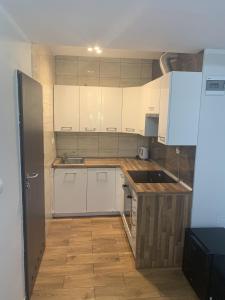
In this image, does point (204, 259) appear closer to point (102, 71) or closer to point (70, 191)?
point (70, 191)

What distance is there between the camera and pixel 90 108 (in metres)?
3.79

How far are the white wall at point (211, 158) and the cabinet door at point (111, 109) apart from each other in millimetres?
1743

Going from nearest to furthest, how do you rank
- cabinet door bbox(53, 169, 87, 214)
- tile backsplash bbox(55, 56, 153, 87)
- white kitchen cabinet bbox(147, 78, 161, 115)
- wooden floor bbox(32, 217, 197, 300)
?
1. wooden floor bbox(32, 217, 197, 300)
2. white kitchen cabinet bbox(147, 78, 161, 115)
3. cabinet door bbox(53, 169, 87, 214)
4. tile backsplash bbox(55, 56, 153, 87)

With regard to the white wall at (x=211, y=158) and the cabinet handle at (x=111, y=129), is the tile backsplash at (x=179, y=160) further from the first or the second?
the cabinet handle at (x=111, y=129)

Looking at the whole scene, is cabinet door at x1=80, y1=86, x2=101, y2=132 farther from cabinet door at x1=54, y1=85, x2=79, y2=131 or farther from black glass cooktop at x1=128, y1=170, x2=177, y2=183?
black glass cooktop at x1=128, y1=170, x2=177, y2=183

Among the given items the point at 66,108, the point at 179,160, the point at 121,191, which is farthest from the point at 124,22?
the point at 121,191

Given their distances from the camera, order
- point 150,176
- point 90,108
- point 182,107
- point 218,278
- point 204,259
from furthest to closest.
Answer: point 90,108, point 150,176, point 182,107, point 204,259, point 218,278

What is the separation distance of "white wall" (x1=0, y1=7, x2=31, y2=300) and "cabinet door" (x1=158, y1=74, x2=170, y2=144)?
135cm

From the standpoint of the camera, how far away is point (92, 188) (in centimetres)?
368

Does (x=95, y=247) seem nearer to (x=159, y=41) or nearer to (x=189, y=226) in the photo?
(x=189, y=226)

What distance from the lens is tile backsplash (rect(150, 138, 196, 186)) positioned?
8.15 feet

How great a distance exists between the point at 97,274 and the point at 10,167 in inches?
60.5

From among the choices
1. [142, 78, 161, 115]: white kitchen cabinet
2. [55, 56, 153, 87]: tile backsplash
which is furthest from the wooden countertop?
[55, 56, 153, 87]: tile backsplash

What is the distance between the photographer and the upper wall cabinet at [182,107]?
2254 millimetres
